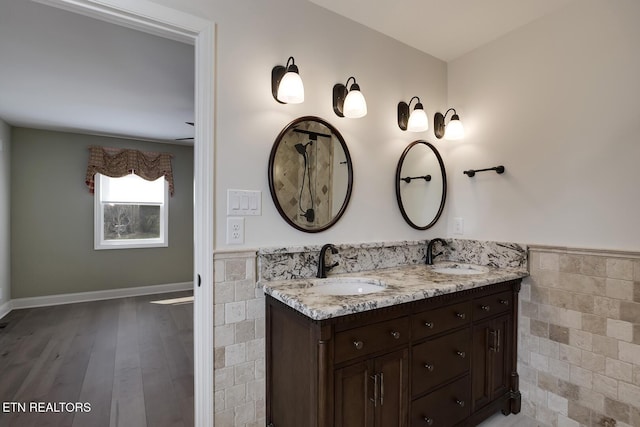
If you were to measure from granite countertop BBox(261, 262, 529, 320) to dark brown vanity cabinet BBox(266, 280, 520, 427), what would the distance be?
2.1 inches

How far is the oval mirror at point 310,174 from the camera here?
5.57 ft

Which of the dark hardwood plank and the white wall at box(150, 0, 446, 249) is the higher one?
the white wall at box(150, 0, 446, 249)

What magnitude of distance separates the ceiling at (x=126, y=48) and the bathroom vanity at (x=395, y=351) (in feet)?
5.16

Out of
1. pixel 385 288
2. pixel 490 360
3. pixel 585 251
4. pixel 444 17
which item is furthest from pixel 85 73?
pixel 585 251

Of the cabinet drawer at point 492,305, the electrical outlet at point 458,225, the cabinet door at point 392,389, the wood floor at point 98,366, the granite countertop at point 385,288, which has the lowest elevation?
the wood floor at point 98,366

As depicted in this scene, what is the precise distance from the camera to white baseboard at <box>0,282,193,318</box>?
4227 millimetres

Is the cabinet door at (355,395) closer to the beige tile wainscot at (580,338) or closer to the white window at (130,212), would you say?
the beige tile wainscot at (580,338)

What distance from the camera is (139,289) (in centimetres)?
498

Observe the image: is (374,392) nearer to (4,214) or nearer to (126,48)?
(126,48)

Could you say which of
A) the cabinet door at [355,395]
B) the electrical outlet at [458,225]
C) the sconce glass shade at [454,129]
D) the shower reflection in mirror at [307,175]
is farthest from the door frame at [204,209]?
the electrical outlet at [458,225]

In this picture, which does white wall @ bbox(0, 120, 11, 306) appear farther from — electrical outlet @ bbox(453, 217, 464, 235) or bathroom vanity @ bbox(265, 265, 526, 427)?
electrical outlet @ bbox(453, 217, 464, 235)

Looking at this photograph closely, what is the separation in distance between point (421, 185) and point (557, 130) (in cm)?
85

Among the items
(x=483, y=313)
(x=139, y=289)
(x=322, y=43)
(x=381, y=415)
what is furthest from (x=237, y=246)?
(x=139, y=289)

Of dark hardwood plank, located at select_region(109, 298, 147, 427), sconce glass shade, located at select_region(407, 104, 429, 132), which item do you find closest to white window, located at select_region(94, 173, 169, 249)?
dark hardwood plank, located at select_region(109, 298, 147, 427)
